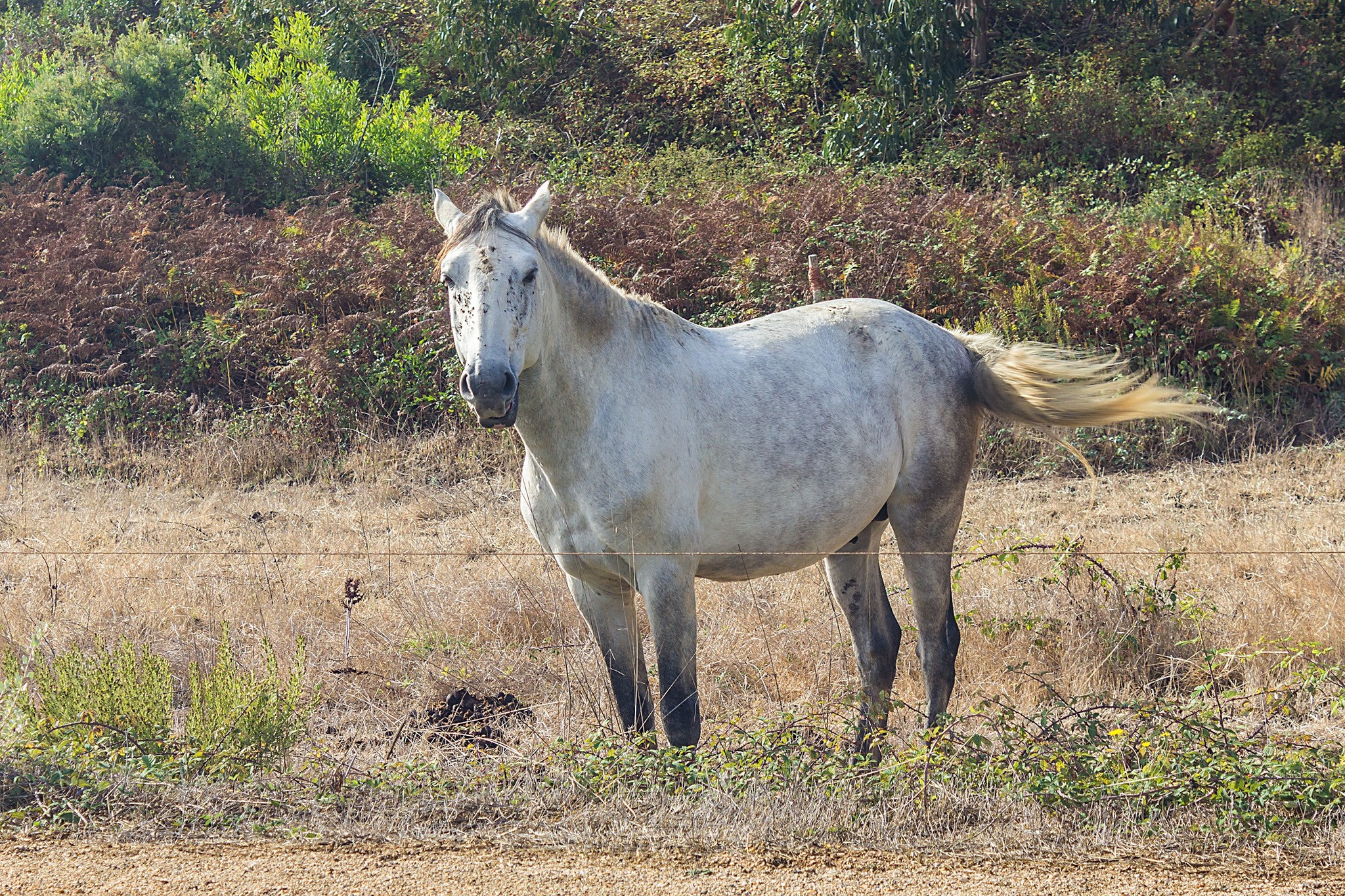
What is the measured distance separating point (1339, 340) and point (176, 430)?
10541 millimetres

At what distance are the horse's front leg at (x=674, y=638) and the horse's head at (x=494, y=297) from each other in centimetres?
83

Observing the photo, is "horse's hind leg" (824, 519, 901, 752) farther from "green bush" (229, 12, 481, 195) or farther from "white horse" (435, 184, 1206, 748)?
"green bush" (229, 12, 481, 195)

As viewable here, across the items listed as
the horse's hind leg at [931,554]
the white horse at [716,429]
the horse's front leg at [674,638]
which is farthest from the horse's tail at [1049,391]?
the horse's front leg at [674,638]

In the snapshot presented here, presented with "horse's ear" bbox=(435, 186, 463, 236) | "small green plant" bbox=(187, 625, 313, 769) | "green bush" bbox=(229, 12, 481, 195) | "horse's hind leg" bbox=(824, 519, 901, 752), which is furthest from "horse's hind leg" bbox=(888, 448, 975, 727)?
"green bush" bbox=(229, 12, 481, 195)

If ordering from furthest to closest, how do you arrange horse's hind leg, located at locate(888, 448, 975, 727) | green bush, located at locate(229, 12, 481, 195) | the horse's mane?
green bush, located at locate(229, 12, 481, 195) < horse's hind leg, located at locate(888, 448, 975, 727) < the horse's mane

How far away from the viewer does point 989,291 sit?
34.2 ft

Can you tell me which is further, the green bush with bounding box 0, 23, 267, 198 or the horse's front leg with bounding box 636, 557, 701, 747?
the green bush with bounding box 0, 23, 267, 198

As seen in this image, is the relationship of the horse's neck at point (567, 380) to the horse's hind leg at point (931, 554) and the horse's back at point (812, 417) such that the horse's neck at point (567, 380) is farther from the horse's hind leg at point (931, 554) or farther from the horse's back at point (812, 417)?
the horse's hind leg at point (931, 554)

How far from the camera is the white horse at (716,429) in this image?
3.98 m

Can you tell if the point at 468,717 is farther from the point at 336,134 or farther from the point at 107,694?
the point at 336,134

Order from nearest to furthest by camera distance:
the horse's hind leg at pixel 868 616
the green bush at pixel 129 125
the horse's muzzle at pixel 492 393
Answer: the horse's muzzle at pixel 492 393 < the horse's hind leg at pixel 868 616 < the green bush at pixel 129 125

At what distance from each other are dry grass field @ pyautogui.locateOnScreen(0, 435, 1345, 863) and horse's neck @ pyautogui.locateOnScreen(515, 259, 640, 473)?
102cm

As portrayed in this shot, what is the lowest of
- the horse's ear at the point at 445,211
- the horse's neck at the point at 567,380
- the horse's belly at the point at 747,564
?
the horse's belly at the point at 747,564

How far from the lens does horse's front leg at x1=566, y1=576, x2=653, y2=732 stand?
4.42m
